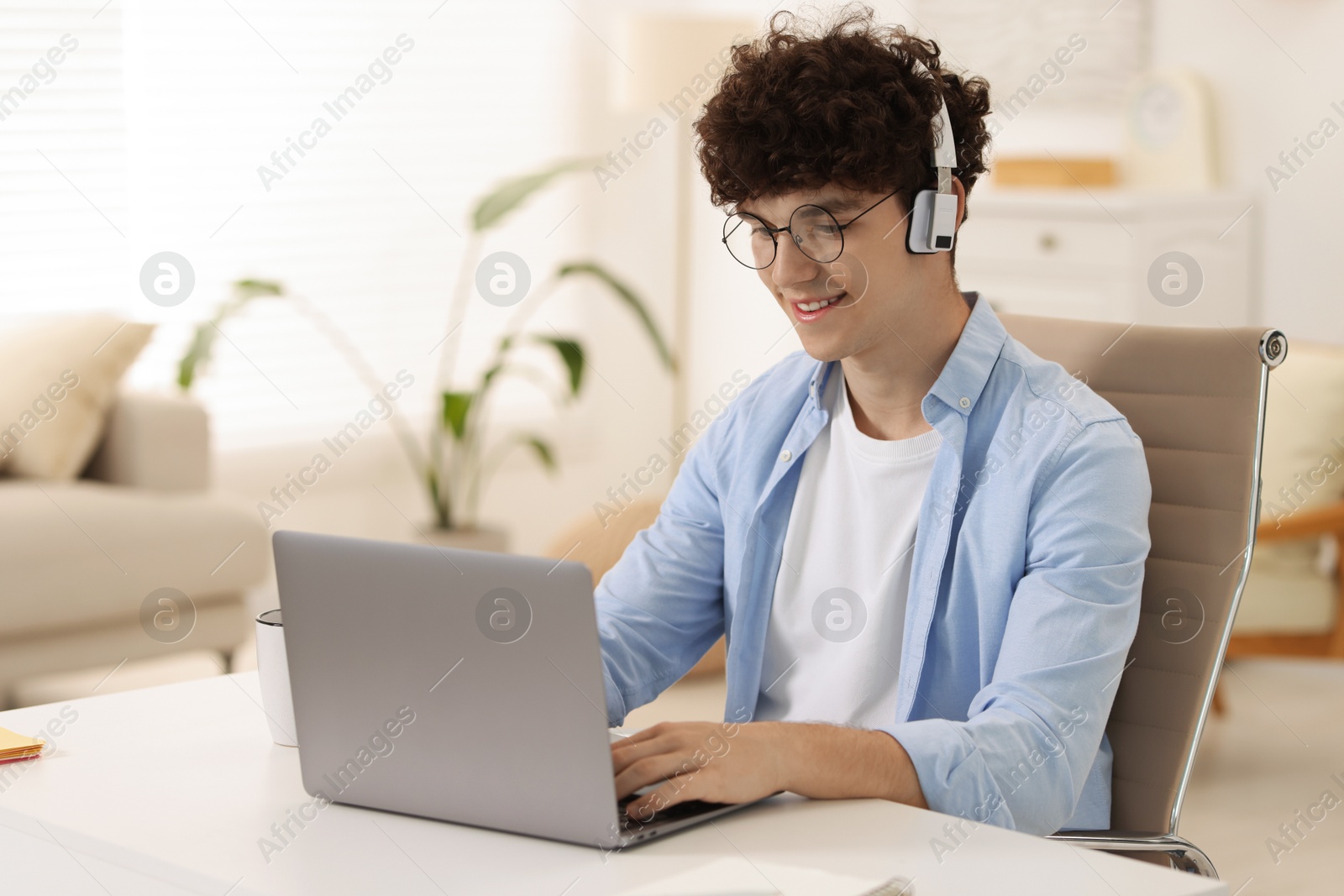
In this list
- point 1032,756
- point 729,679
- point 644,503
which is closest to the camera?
point 1032,756

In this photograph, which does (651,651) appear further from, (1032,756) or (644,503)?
(644,503)

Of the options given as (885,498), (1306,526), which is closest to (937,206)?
(885,498)

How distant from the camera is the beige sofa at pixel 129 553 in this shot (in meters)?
3.00

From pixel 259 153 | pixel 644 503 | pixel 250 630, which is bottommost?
pixel 250 630

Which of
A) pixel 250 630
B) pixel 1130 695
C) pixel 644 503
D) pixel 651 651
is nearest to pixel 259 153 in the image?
pixel 250 630

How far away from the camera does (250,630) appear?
11.4 ft

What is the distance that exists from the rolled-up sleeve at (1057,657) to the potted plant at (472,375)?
2.58 m

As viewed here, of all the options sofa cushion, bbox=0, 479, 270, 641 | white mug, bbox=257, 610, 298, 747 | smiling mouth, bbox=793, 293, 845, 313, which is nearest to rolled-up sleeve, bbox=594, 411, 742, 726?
smiling mouth, bbox=793, 293, 845, 313

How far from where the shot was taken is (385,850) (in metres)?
0.98

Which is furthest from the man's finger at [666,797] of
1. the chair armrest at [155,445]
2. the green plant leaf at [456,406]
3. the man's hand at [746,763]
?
the green plant leaf at [456,406]

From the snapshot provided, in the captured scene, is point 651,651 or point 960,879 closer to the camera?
point 960,879

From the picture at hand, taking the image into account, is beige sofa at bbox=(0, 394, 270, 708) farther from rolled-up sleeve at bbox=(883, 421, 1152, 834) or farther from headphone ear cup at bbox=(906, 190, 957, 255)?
rolled-up sleeve at bbox=(883, 421, 1152, 834)

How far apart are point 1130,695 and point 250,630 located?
8.30 ft

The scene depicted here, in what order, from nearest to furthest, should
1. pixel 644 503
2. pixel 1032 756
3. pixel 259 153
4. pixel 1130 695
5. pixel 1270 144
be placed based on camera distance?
1. pixel 1032 756
2. pixel 1130 695
3. pixel 644 503
4. pixel 1270 144
5. pixel 259 153
